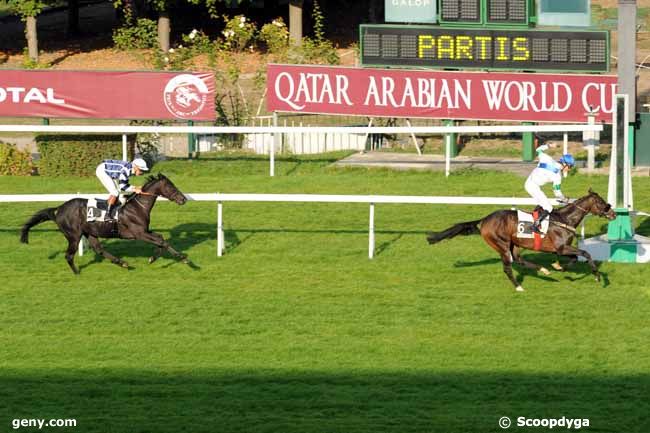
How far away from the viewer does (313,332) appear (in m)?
11.8

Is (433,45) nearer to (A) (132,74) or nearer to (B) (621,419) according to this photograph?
(A) (132,74)

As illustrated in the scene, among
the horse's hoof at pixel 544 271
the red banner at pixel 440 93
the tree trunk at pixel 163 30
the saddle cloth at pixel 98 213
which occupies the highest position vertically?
the tree trunk at pixel 163 30

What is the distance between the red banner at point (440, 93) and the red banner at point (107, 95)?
125 cm

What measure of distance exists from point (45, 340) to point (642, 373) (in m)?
4.90

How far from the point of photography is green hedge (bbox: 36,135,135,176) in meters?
19.4

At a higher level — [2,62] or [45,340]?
[2,62]

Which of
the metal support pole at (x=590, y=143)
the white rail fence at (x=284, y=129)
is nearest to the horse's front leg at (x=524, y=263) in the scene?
the white rail fence at (x=284, y=129)

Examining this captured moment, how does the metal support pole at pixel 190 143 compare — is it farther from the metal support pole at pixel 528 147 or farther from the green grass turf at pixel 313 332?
the metal support pole at pixel 528 147

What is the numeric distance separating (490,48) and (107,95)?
19.1 ft

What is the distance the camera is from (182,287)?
43.6 ft

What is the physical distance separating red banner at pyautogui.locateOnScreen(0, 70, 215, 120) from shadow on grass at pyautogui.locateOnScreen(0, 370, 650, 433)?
34.7 ft

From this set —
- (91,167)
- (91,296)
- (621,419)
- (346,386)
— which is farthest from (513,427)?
(91,167)

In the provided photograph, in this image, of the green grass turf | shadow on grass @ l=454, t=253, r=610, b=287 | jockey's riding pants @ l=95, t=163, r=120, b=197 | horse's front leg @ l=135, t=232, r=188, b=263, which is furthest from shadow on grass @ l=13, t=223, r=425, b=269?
shadow on grass @ l=454, t=253, r=610, b=287

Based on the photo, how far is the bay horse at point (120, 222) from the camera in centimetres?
1380
